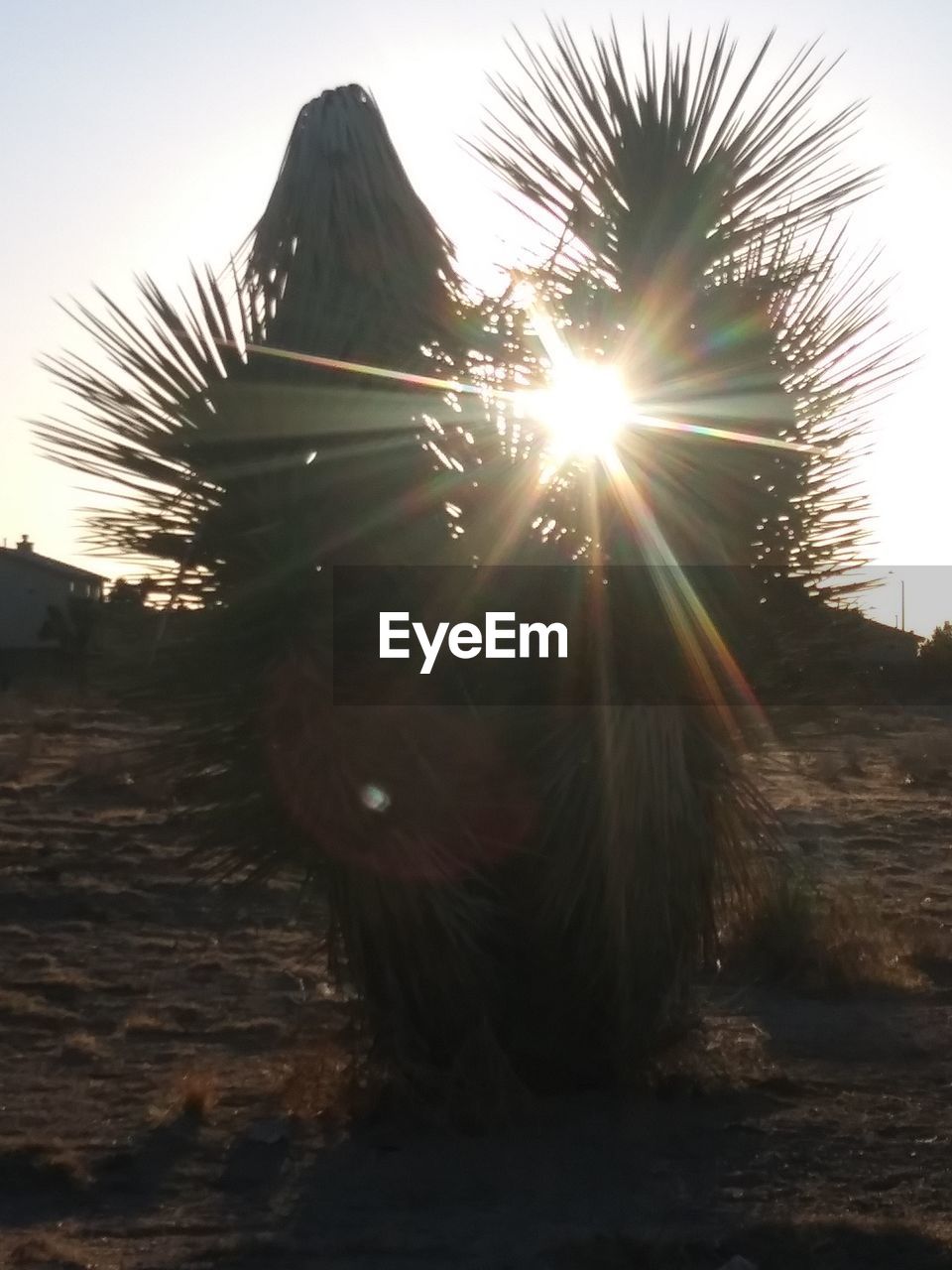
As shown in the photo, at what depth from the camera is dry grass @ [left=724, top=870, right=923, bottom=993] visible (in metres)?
9.85

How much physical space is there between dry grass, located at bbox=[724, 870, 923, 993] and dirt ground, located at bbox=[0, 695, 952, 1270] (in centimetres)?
15

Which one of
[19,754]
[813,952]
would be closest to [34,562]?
[19,754]

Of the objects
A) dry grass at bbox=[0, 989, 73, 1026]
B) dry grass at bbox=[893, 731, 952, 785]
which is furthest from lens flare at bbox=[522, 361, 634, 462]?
dry grass at bbox=[893, 731, 952, 785]

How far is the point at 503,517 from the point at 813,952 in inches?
179

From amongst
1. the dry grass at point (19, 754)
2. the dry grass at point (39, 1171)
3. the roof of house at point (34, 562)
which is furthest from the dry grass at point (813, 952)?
the roof of house at point (34, 562)

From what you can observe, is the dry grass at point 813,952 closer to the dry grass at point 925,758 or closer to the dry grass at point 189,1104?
the dry grass at point 189,1104

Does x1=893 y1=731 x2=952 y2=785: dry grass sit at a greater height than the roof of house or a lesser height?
lesser

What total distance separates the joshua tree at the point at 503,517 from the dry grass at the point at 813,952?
10.1ft

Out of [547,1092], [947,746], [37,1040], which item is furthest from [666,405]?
[947,746]

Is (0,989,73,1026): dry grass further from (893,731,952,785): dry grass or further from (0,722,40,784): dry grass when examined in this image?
(893,731,952,785): dry grass

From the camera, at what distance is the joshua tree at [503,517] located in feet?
20.1

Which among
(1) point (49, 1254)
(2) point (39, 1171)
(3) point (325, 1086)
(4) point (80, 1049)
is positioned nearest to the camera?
(1) point (49, 1254)

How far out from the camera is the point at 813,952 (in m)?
10.1

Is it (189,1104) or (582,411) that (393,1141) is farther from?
(582,411)
